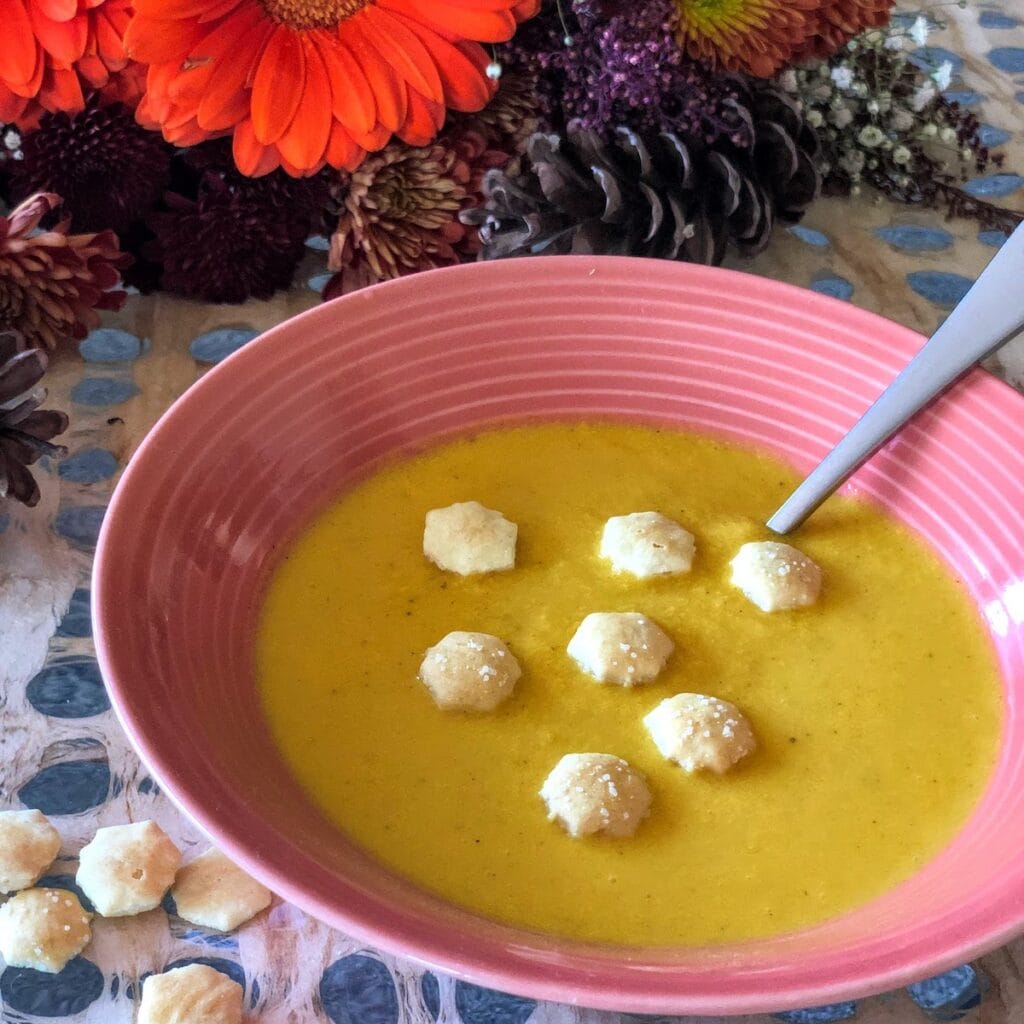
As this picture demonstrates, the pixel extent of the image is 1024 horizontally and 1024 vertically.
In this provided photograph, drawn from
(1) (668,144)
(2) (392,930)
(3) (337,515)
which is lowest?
(3) (337,515)

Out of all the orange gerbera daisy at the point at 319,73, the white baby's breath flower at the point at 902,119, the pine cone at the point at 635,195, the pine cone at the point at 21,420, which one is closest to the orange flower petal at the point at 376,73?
the orange gerbera daisy at the point at 319,73

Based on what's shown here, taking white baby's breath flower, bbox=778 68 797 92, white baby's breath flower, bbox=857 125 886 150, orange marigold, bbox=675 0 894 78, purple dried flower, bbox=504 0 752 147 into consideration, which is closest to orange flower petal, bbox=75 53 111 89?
purple dried flower, bbox=504 0 752 147

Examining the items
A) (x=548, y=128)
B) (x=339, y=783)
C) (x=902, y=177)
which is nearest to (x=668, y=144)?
(x=548, y=128)

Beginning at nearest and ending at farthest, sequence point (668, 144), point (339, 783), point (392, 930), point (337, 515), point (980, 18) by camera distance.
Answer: point (392, 930), point (339, 783), point (337, 515), point (668, 144), point (980, 18)

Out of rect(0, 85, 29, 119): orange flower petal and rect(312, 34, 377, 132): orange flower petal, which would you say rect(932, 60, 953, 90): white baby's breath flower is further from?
rect(0, 85, 29, 119): orange flower petal

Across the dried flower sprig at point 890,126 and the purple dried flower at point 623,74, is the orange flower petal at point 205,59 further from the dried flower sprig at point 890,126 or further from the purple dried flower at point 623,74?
the dried flower sprig at point 890,126

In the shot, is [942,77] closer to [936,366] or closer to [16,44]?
[936,366]

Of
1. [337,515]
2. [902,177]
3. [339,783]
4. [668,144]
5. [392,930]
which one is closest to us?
[392,930]

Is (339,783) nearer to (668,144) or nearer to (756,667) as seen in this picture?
(756,667)
